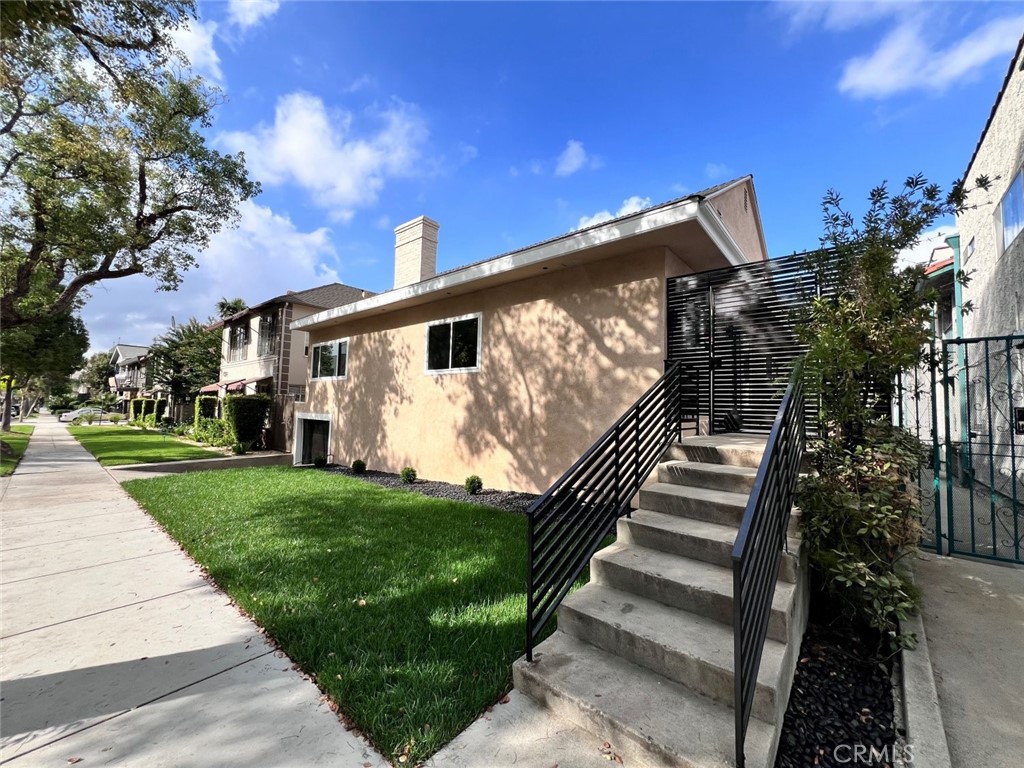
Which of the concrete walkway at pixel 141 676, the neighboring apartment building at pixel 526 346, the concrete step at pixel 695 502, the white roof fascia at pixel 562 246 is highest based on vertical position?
the white roof fascia at pixel 562 246

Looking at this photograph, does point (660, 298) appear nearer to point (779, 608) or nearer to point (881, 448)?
point (881, 448)

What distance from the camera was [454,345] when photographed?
8.69 m

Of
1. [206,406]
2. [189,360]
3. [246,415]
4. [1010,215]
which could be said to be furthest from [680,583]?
[189,360]

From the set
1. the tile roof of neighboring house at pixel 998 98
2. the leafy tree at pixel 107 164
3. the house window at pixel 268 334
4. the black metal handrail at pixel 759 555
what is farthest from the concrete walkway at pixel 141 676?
the house window at pixel 268 334

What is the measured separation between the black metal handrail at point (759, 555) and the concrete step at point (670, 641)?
0.11 metres

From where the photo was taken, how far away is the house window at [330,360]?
38.5 feet

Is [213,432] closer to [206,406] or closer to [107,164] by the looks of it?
[206,406]

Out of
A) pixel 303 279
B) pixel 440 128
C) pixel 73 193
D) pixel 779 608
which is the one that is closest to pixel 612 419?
pixel 779 608

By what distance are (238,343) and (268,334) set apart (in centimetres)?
372

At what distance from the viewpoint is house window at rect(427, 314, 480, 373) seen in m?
8.25

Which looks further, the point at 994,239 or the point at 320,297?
the point at 320,297

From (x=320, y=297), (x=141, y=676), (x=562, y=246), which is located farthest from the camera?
(x=320, y=297)

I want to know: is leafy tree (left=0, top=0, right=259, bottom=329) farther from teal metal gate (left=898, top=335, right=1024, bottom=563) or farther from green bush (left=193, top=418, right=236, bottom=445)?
teal metal gate (left=898, top=335, right=1024, bottom=563)

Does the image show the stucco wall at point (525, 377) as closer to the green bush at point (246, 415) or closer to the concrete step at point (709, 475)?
the concrete step at point (709, 475)
